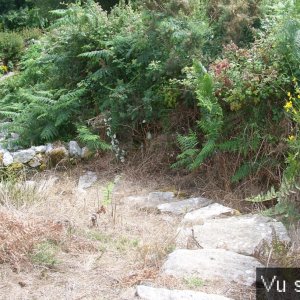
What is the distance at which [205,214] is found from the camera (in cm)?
550

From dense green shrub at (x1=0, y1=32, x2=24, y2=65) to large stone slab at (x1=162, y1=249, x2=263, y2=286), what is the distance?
9.82 metres

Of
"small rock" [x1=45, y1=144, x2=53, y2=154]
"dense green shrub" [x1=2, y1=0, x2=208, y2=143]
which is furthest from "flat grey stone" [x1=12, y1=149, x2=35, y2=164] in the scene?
"dense green shrub" [x1=2, y1=0, x2=208, y2=143]

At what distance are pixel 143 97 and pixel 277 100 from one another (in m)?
1.93

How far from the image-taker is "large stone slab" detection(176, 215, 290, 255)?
4516 millimetres

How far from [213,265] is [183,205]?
179 centimetres

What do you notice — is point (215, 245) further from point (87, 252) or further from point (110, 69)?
point (110, 69)

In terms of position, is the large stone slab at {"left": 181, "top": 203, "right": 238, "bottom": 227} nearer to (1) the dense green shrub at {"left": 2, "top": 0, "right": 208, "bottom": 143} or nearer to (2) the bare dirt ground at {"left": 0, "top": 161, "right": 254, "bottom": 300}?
(2) the bare dirt ground at {"left": 0, "top": 161, "right": 254, "bottom": 300}

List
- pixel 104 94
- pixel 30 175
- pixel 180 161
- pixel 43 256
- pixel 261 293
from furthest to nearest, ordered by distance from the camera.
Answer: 1. pixel 104 94
2. pixel 30 175
3. pixel 180 161
4. pixel 43 256
5. pixel 261 293

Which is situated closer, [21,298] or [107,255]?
[21,298]

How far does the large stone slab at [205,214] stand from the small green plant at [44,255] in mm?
1308

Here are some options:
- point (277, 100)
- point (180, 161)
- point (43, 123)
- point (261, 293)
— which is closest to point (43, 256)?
point (261, 293)

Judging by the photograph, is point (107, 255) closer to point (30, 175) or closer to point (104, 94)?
point (30, 175)

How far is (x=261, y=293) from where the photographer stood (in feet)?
12.9

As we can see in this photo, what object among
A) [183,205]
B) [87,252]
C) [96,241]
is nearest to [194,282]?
[87,252]
